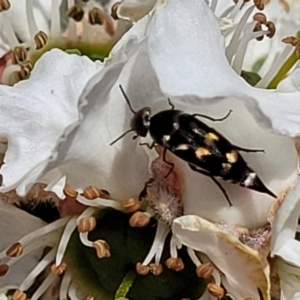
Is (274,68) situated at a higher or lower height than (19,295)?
higher

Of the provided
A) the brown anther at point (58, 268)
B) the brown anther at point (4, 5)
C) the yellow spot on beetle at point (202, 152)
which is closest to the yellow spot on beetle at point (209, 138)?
the yellow spot on beetle at point (202, 152)

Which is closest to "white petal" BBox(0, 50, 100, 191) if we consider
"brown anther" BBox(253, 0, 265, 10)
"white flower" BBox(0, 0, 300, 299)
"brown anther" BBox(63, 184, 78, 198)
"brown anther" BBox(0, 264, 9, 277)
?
"white flower" BBox(0, 0, 300, 299)

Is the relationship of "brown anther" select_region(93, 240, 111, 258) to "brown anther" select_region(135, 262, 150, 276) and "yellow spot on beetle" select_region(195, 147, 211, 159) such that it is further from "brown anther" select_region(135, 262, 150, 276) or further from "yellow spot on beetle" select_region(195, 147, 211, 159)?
"yellow spot on beetle" select_region(195, 147, 211, 159)

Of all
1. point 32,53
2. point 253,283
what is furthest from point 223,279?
point 32,53

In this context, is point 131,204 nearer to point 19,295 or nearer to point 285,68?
point 19,295

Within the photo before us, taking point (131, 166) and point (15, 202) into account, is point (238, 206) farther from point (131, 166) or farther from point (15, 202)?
point (15, 202)

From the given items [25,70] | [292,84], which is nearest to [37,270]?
[25,70]

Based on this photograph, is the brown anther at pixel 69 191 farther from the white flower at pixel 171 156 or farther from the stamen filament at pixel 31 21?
the stamen filament at pixel 31 21

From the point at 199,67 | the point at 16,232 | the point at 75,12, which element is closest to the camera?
the point at 199,67
